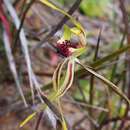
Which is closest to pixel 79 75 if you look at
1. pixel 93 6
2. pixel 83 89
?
pixel 83 89

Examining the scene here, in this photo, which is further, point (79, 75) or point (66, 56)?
point (79, 75)

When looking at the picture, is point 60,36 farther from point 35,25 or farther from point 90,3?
point 90,3

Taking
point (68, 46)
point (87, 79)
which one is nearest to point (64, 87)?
point (68, 46)

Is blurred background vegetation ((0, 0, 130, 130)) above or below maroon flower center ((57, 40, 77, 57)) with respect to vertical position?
below

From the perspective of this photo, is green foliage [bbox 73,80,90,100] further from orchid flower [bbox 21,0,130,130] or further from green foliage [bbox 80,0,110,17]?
orchid flower [bbox 21,0,130,130]

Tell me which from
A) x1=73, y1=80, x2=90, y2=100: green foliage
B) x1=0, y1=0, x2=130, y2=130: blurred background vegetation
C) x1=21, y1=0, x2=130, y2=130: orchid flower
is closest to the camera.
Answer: x1=21, y1=0, x2=130, y2=130: orchid flower

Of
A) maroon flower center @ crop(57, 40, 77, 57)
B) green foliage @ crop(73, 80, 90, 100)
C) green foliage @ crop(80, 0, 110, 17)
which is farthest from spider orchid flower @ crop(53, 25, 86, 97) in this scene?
green foliage @ crop(80, 0, 110, 17)

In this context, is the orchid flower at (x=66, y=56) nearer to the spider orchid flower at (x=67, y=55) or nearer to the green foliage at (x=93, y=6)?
the spider orchid flower at (x=67, y=55)

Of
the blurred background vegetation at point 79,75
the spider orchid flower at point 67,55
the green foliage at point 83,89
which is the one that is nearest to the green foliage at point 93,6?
the blurred background vegetation at point 79,75

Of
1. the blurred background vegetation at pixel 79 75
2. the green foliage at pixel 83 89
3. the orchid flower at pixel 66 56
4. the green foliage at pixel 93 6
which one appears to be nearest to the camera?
the orchid flower at pixel 66 56

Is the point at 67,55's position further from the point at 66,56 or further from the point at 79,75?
the point at 79,75
